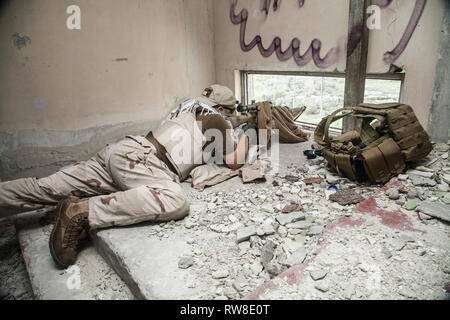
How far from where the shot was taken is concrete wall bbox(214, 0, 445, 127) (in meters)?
2.99

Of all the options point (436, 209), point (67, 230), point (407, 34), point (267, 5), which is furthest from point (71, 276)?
point (267, 5)

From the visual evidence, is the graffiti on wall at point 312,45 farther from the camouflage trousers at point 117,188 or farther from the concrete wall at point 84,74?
the camouflage trousers at point 117,188

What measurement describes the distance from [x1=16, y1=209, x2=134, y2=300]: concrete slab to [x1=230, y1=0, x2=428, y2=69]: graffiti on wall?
3268mm

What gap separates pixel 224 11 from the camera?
15.6 feet

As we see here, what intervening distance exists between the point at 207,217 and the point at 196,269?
630mm

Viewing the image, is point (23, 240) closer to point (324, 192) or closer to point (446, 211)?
point (324, 192)

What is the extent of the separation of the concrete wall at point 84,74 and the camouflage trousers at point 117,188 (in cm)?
109

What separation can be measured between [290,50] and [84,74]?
2.61 m

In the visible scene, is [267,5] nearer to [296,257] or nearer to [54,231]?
[296,257]

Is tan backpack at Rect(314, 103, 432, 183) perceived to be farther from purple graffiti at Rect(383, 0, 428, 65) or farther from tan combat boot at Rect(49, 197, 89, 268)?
tan combat boot at Rect(49, 197, 89, 268)

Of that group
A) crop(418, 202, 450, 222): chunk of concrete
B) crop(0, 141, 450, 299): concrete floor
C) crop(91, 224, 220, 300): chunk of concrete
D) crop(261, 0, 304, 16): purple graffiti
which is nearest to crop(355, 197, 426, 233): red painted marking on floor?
crop(0, 141, 450, 299): concrete floor

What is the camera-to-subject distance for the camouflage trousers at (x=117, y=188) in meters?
2.24

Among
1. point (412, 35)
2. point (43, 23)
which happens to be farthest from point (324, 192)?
point (43, 23)

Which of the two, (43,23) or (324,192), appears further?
(43,23)
